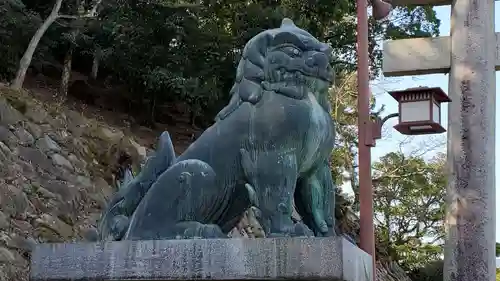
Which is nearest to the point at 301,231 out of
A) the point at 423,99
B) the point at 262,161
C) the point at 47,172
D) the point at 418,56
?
the point at 262,161

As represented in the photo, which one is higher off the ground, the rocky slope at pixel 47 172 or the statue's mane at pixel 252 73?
the statue's mane at pixel 252 73

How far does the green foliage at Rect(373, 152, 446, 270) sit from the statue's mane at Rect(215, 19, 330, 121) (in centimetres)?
1231

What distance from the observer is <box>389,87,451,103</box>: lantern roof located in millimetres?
4406

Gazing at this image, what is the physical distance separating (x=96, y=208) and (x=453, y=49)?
544 centimetres

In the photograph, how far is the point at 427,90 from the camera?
14.5 feet

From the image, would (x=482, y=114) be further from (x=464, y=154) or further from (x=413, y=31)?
(x=413, y=31)

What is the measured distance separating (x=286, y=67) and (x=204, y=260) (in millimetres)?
924

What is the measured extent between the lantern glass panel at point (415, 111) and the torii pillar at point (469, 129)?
42 centimetres

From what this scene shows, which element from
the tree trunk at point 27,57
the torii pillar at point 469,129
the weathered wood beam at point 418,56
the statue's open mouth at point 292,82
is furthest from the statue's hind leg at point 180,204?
the tree trunk at point 27,57

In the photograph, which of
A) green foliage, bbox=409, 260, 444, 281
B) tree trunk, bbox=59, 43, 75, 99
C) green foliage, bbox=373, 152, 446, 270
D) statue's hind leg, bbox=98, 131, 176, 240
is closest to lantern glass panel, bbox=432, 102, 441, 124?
statue's hind leg, bbox=98, 131, 176, 240

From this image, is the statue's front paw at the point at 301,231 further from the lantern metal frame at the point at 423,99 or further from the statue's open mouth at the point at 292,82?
the lantern metal frame at the point at 423,99

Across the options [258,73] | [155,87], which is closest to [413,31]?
[155,87]

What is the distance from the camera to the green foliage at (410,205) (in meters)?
15.6

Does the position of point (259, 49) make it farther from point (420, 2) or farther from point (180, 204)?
point (420, 2)
